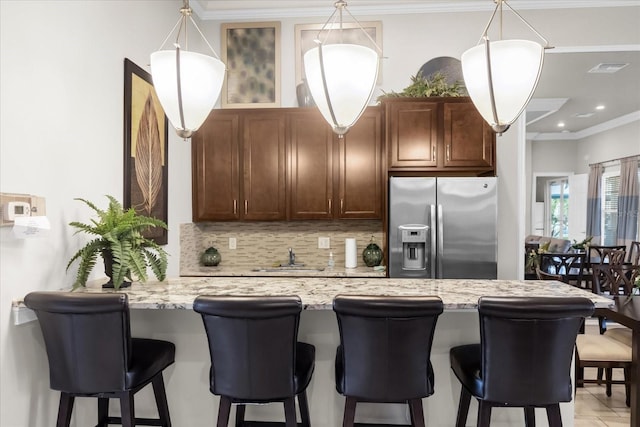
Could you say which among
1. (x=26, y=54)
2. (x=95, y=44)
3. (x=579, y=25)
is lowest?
(x=26, y=54)

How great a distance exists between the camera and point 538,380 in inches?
65.4

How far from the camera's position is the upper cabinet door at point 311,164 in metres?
3.88

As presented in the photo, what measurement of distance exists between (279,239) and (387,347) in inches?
105

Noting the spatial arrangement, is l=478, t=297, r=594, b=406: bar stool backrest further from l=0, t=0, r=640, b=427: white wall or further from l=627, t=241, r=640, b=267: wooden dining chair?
l=627, t=241, r=640, b=267: wooden dining chair

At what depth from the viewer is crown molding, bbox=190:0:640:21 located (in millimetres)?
3787

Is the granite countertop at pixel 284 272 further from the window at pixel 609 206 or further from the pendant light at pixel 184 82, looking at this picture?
the window at pixel 609 206

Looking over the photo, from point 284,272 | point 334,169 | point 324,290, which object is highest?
point 334,169

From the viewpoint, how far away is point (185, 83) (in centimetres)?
193

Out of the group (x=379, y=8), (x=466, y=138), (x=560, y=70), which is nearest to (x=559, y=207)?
(x=560, y=70)

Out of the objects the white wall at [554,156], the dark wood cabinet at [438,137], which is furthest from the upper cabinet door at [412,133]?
the white wall at [554,156]

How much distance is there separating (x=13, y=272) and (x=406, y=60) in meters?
3.44

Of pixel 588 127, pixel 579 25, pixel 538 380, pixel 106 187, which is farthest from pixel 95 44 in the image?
pixel 588 127

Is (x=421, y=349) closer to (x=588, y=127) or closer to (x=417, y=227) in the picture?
(x=417, y=227)

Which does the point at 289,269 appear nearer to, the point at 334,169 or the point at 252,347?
the point at 334,169
